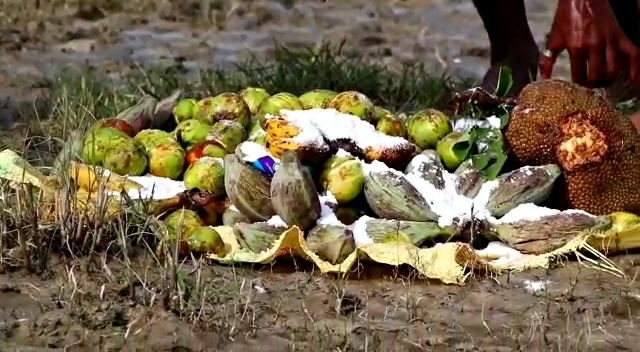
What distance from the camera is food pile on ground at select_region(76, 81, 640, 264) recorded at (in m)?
2.83

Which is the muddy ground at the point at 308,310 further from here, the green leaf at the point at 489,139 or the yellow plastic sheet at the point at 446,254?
the green leaf at the point at 489,139

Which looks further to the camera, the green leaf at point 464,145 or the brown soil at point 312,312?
the green leaf at point 464,145

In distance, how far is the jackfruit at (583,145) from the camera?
9.69 feet

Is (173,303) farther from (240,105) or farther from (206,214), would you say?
(240,105)

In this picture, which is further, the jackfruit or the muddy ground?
the jackfruit

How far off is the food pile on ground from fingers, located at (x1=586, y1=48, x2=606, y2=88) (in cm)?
5

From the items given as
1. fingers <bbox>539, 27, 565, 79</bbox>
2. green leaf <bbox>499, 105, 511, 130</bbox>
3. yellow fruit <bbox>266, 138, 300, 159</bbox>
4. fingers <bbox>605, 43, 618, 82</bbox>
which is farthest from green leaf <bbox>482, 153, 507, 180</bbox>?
yellow fruit <bbox>266, 138, 300, 159</bbox>

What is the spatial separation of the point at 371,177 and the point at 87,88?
5.39ft

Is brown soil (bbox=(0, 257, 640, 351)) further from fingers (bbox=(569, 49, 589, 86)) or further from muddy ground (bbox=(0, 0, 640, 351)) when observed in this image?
fingers (bbox=(569, 49, 589, 86))

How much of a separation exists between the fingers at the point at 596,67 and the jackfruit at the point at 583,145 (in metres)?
0.05

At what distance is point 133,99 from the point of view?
4.17m

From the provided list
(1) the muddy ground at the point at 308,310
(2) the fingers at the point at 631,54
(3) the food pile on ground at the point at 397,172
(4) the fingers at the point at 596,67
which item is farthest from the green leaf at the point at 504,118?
(1) the muddy ground at the point at 308,310

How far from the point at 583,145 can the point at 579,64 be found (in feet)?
0.74

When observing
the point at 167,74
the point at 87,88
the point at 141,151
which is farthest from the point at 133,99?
the point at 141,151
